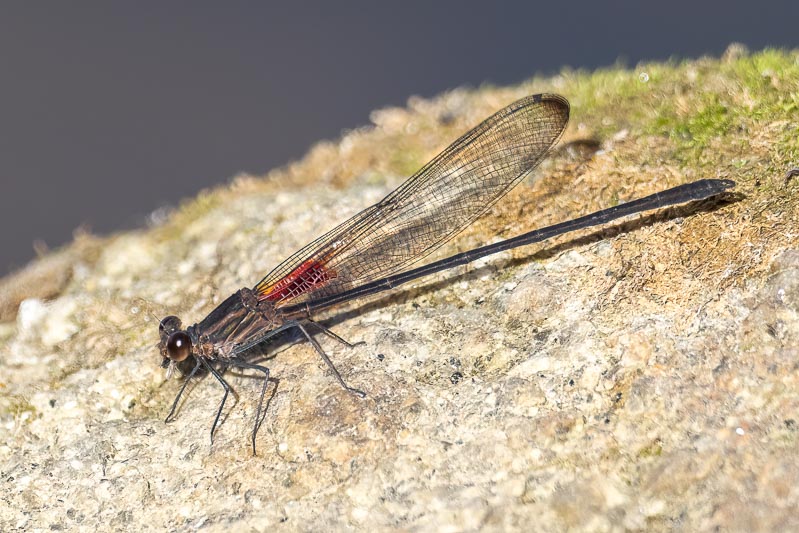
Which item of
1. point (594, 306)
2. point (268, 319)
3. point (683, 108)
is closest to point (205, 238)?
point (268, 319)

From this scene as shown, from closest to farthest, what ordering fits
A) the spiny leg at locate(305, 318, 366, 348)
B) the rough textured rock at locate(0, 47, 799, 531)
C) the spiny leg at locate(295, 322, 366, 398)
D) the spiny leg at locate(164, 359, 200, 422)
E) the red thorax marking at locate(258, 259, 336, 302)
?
the rough textured rock at locate(0, 47, 799, 531) → the spiny leg at locate(295, 322, 366, 398) → the spiny leg at locate(164, 359, 200, 422) → the spiny leg at locate(305, 318, 366, 348) → the red thorax marking at locate(258, 259, 336, 302)

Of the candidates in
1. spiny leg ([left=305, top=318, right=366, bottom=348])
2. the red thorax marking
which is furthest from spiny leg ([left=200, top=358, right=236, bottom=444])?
spiny leg ([left=305, top=318, right=366, bottom=348])

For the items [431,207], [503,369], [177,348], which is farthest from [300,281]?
[503,369]

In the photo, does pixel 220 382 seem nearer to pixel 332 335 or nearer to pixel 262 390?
pixel 262 390

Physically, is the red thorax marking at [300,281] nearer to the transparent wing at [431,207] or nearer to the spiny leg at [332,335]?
the transparent wing at [431,207]

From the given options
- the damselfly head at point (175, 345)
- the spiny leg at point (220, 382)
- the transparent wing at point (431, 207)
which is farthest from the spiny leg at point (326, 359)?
the damselfly head at point (175, 345)

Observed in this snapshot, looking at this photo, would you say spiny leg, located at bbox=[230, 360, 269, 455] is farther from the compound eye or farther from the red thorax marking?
the red thorax marking

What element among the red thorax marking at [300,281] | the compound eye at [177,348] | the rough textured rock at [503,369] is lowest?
the rough textured rock at [503,369]
